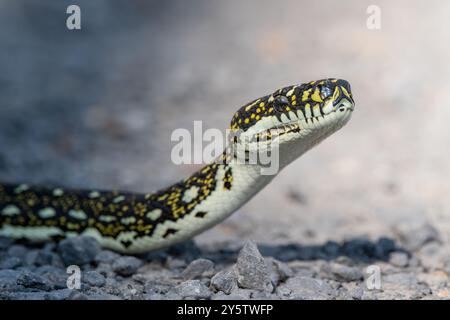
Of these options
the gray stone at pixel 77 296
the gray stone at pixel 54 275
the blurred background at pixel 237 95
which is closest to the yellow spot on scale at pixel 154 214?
the gray stone at pixel 54 275

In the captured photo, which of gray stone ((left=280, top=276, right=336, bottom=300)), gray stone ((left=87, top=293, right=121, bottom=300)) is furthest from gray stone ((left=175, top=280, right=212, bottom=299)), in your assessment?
gray stone ((left=280, top=276, right=336, bottom=300))

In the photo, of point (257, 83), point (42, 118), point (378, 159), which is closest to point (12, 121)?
point (42, 118)

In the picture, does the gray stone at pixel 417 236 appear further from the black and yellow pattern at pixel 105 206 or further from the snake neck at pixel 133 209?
the black and yellow pattern at pixel 105 206

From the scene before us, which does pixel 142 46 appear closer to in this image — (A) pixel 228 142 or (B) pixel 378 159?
(B) pixel 378 159

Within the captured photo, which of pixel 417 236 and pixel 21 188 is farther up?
pixel 21 188

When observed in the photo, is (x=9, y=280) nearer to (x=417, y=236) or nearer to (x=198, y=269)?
(x=198, y=269)

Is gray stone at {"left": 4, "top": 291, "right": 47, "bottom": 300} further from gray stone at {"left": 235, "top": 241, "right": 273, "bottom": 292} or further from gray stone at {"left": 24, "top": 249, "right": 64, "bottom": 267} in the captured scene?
gray stone at {"left": 235, "top": 241, "right": 273, "bottom": 292}

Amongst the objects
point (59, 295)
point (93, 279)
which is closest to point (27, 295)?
point (59, 295)
